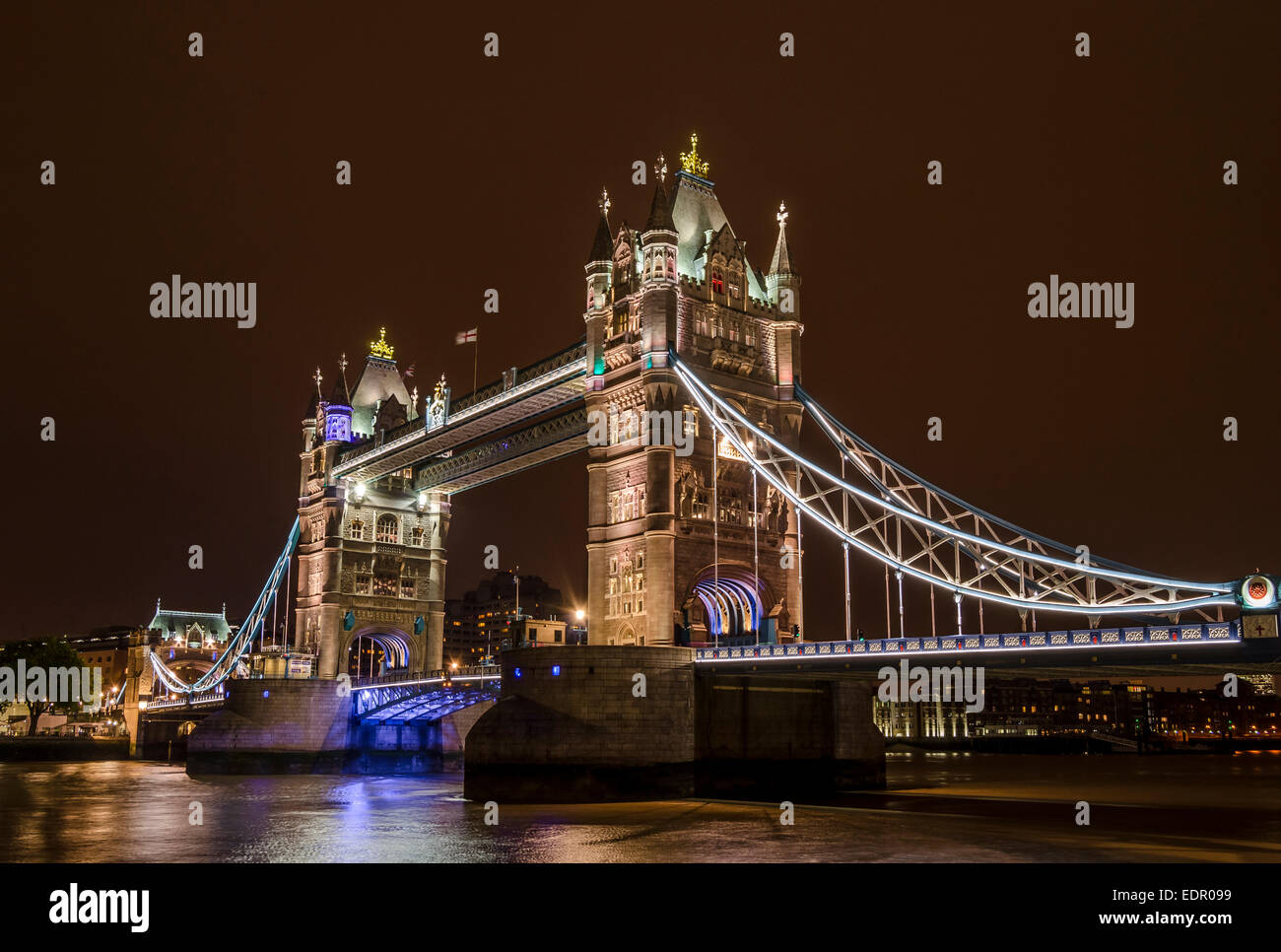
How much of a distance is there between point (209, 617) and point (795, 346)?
11071 cm

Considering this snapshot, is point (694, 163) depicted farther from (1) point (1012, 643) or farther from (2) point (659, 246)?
(1) point (1012, 643)

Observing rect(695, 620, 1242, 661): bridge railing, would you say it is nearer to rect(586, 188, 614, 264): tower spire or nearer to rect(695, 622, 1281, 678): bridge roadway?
rect(695, 622, 1281, 678): bridge roadway

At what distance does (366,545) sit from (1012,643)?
4941cm

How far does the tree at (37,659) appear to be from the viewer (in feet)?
344

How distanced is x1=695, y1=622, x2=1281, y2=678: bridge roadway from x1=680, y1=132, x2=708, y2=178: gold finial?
21.3 metres

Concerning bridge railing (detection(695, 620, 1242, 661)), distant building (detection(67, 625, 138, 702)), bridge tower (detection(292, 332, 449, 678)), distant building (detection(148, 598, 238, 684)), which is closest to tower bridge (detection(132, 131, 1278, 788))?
bridge railing (detection(695, 620, 1242, 661))

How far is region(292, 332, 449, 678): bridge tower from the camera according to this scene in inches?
2901

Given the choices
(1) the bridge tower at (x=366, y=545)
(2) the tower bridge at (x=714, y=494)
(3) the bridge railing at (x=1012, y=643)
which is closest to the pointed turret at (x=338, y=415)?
(1) the bridge tower at (x=366, y=545)

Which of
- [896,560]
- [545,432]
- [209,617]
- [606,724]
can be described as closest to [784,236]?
[545,432]

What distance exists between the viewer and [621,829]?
3117 cm

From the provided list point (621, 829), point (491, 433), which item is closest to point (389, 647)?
point (491, 433)

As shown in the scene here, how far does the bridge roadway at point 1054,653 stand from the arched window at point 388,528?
3990 centimetres
